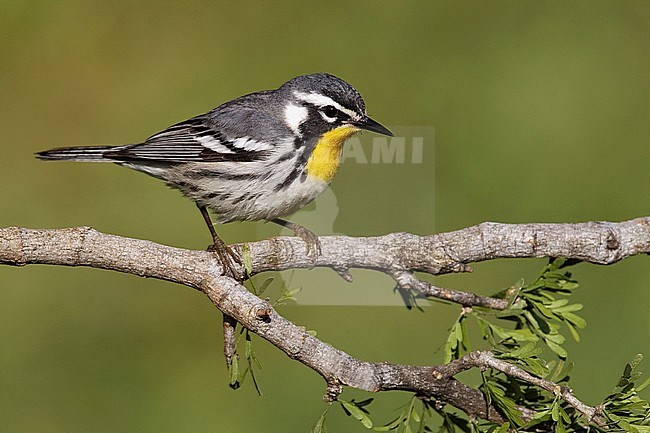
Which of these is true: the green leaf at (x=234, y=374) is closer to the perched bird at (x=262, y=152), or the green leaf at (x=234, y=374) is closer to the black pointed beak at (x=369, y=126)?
the perched bird at (x=262, y=152)

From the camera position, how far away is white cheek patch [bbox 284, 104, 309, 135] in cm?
189

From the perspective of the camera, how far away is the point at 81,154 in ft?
6.11

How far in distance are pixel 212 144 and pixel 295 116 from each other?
20 cm

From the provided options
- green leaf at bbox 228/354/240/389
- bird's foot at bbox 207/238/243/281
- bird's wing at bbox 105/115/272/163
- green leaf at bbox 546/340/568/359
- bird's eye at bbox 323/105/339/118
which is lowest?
green leaf at bbox 228/354/240/389

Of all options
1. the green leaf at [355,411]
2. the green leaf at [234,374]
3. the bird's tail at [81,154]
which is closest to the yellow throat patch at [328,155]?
the bird's tail at [81,154]

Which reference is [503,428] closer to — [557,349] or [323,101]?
[557,349]

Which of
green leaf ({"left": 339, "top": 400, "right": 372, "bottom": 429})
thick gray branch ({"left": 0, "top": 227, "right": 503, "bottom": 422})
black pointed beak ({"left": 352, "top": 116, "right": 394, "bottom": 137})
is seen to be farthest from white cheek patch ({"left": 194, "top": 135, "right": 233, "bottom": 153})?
green leaf ({"left": 339, "top": 400, "right": 372, "bottom": 429})

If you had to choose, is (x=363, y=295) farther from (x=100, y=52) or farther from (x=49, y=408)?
(x=100, y=52)

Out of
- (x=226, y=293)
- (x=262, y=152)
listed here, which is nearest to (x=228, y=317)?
(x=226, y=293)

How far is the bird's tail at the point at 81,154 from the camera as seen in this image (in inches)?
71.7

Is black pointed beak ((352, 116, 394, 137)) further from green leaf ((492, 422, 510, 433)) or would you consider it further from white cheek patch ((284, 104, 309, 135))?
green leaf ((492, 422, 510, 433))

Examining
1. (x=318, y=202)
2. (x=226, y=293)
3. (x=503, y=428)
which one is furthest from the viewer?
(x=318, y=202)

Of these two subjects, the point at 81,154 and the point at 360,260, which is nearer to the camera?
the point at 360,260

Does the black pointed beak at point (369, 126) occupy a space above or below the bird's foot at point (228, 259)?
above
